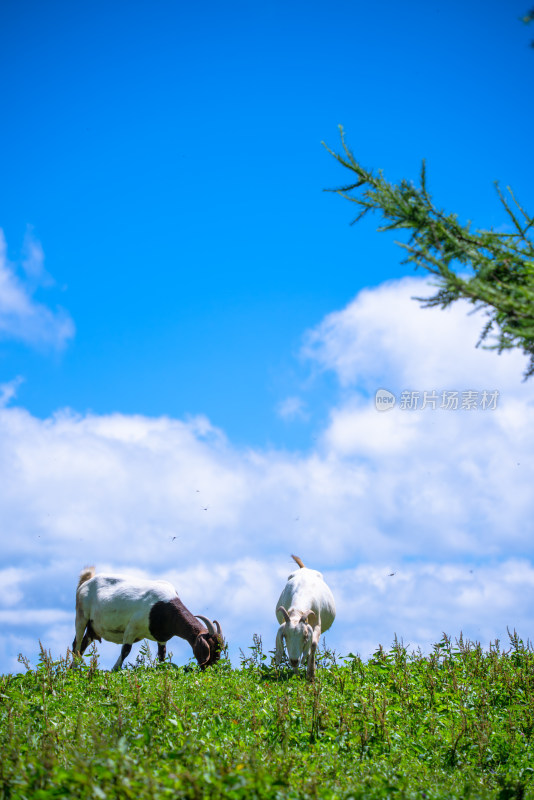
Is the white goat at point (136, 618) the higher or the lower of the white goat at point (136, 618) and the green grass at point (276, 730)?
the higher

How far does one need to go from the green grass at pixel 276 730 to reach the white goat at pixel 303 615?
0.54 m

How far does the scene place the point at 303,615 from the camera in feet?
49.7

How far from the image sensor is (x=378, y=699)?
1039 centimetres

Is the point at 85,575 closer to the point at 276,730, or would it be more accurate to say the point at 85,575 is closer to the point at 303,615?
the point at 303,615

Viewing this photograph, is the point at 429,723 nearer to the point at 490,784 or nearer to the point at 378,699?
the point at 378,699

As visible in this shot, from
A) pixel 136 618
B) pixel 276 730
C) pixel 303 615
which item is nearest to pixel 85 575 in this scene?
pixel 136 618

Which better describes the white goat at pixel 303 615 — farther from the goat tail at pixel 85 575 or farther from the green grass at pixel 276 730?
the goat tail at pixel 85 575

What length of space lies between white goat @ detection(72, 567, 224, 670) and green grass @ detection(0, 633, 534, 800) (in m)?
2.79

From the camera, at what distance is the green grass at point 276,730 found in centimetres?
537

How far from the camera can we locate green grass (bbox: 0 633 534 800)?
17.6 feet

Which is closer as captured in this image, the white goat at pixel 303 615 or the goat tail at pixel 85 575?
the white goat at pixel 303 615

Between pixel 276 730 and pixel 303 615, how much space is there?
6.48 metres

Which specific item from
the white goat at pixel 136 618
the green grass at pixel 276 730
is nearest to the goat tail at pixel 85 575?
the white goat at pixel 136 618

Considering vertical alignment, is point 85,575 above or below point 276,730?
above
